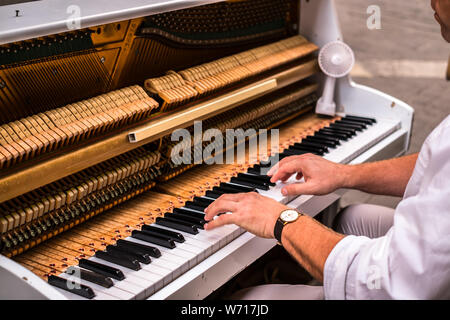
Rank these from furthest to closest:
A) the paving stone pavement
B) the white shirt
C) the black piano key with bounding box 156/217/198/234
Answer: the paving stone pavement < the black piano key with bounding box 156/217/198/234 < the white shirt

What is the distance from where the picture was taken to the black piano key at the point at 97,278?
171 centimetres

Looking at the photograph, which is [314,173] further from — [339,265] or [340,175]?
[339,265]

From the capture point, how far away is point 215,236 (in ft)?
6.69

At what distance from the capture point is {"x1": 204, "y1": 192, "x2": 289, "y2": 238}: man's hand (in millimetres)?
1893

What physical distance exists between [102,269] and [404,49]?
333 inches

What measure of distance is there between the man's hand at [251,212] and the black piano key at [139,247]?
24 centimetres

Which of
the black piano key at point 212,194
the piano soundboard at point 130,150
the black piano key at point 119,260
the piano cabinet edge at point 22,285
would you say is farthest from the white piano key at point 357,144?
the piano cabinet edge at point 22,285

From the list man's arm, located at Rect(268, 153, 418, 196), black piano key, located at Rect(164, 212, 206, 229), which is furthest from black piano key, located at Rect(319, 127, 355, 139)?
black piano key, located at Rect(164, 212, 206, 229)

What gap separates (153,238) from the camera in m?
1.99

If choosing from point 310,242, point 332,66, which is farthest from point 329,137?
point 310,242

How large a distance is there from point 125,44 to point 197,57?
21.7 inches

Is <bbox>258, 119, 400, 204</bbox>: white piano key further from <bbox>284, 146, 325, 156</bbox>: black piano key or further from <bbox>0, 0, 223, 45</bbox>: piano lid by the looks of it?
<bbox>0, 0, 223, 45</bbox>: piano lid

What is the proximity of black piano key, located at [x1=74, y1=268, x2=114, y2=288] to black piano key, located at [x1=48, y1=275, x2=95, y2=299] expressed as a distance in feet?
0.15
